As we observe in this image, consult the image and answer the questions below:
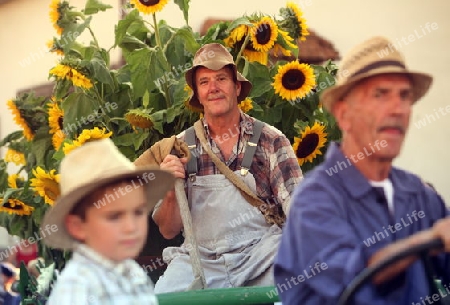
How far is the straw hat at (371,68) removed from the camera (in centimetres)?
193

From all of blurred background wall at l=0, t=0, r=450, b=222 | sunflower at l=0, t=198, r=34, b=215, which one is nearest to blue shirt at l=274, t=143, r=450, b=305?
sunflower at l=0, t=198, r=34, b=215

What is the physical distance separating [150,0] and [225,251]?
147cm

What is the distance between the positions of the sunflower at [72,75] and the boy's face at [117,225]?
267 centimetres

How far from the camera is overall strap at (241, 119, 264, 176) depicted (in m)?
3.68

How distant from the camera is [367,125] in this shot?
75.2 inches

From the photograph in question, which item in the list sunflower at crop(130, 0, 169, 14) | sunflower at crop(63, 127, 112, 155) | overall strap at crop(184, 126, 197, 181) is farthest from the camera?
sunflower at crop(130, 0, 169, 14)

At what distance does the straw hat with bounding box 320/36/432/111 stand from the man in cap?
1.58 m

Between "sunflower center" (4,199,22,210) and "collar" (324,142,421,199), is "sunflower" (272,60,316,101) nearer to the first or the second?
"sunflower center" (4,199,22,210)

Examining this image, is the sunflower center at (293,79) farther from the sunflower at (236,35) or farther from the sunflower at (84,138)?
the sunflower at (84,138)

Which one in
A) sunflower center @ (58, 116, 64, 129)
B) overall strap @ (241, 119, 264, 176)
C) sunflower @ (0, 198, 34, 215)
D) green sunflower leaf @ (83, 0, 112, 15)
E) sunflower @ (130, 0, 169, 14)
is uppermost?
green sunflower leaf @ (83, 0, 112, 15)

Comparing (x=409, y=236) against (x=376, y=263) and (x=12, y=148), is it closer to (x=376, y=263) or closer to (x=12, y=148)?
(x=376, y=263)

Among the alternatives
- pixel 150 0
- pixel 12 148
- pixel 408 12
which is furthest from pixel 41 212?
pixel 408 12

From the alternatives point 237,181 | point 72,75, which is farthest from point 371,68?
point 72,75

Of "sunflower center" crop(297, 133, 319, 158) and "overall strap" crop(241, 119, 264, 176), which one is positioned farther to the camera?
"sunflower center" crop(297, 133, 319, 158)
